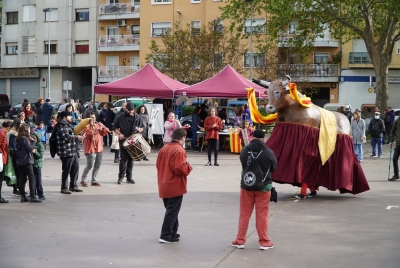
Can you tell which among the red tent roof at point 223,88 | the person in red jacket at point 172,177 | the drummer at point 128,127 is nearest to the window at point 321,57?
the red tent roof at point 223,88

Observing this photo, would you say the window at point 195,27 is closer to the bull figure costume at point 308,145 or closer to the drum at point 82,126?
the drum at point 82,126

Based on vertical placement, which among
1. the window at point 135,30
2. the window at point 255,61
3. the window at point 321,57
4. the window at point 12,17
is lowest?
the window at point 255,61

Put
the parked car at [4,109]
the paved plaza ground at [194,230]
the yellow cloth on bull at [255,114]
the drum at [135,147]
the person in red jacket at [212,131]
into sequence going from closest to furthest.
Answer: the paved plaza ground at [194,230], the yellow cloth on bull at [255,114], the drum at [135,147], the person in red jacket at [212,131], the parked car at [4,109]

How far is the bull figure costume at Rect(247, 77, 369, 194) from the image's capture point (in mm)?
14320

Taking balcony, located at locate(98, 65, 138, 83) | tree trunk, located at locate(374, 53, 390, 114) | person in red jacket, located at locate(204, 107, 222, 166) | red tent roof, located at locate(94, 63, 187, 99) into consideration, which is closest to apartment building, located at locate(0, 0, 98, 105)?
balcony, located at locate(98, 65, 138, 83)

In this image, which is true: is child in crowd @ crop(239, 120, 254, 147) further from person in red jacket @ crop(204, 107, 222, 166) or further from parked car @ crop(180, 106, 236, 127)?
parked car @ crop(180, 106, 236, 127)

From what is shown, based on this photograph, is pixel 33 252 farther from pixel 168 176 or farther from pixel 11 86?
pixel 11 86

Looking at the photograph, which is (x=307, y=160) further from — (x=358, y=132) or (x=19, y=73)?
(x=19, y=73)

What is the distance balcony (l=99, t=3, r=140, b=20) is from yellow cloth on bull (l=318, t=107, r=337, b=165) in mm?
46785

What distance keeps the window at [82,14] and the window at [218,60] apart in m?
17.8

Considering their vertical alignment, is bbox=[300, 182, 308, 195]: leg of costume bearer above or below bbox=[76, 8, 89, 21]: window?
below

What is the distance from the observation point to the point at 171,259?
9148 millimetres

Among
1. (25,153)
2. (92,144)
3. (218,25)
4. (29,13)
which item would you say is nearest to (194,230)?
(25,153)

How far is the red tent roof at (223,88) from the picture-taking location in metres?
25.8
